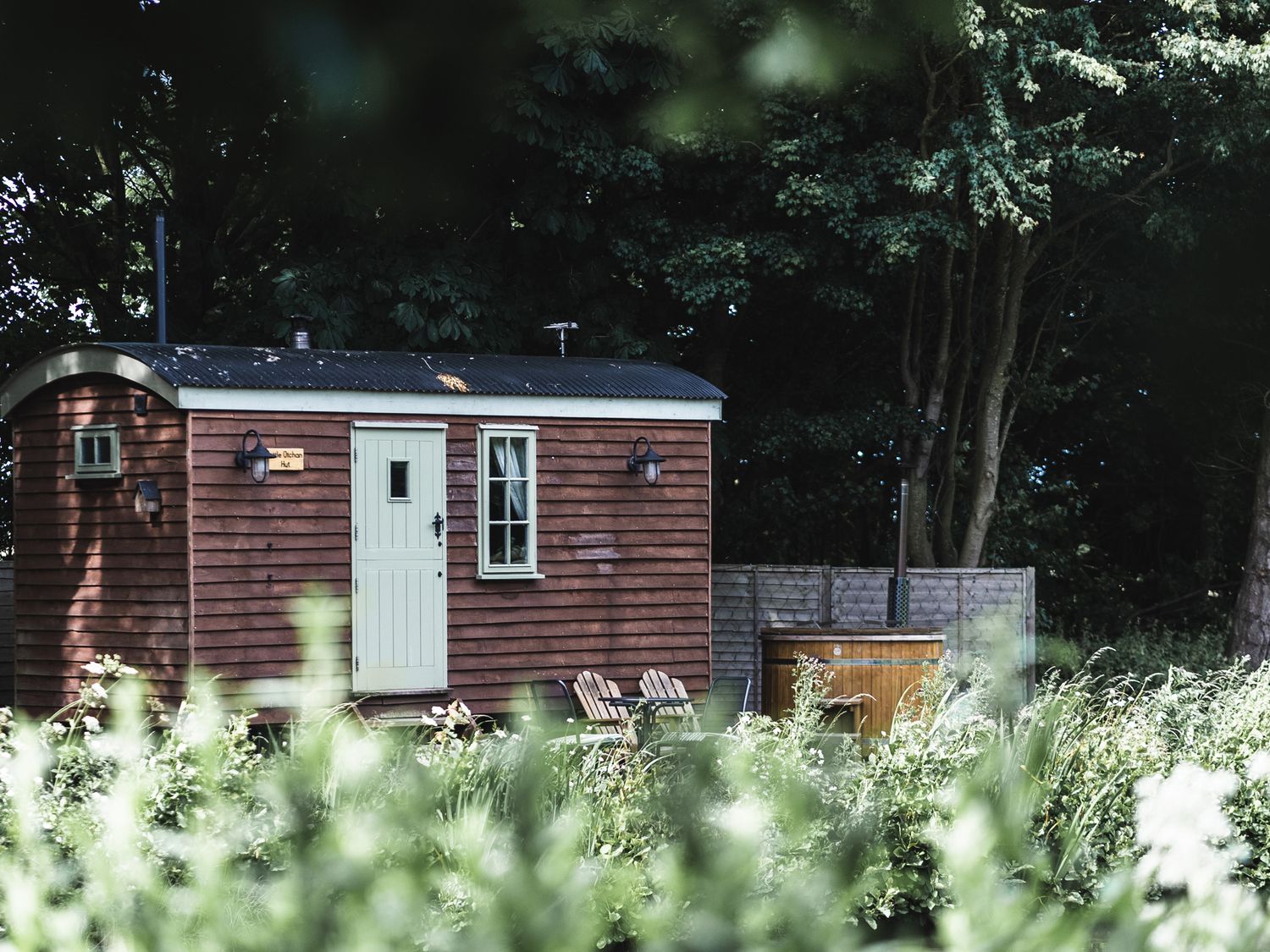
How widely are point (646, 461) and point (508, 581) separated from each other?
1210 millimetres

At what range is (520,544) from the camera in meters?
9.78

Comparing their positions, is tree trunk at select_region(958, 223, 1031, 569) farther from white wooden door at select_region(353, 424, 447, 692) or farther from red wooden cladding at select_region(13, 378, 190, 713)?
red wooden cladding at select_region(13, 378, 190, 713)

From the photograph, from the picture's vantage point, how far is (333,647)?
0.82 m

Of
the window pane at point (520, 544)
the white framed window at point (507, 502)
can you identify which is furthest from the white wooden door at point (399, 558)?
the window pane at point (520, 544)

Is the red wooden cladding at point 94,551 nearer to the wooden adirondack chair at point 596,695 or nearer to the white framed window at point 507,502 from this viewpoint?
the white framed window at point 507,502

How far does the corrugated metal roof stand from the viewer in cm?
888

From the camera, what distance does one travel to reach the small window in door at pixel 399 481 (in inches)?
368

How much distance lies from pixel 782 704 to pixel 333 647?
9.43m

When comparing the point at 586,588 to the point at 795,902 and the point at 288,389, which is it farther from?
the point at 795,902

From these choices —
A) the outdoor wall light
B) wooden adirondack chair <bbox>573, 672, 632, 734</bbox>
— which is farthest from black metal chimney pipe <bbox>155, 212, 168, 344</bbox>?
wooden adirondack chair <bbox>573, 672, 632, 734</bbox>

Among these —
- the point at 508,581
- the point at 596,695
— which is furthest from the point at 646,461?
the point at 596,695

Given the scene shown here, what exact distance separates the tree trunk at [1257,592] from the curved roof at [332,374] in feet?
21.6

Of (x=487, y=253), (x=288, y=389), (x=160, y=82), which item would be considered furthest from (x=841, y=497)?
(x=160, y=82)

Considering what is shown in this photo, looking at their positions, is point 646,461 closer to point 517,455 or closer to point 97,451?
point 517,455
